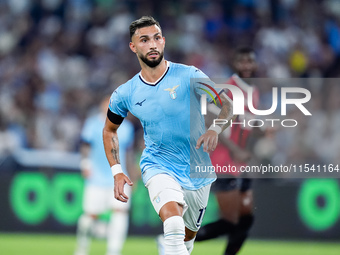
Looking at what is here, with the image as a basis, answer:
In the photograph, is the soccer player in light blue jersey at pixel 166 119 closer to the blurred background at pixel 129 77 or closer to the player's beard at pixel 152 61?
the player's beard at pixel 152 61

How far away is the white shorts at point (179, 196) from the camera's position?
19.1ft

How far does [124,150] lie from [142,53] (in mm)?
4438

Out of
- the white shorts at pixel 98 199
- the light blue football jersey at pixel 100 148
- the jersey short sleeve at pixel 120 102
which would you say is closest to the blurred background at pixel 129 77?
the light blue football jersey at pixel 100 148

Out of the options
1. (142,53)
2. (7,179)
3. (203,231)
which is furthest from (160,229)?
(142,53)

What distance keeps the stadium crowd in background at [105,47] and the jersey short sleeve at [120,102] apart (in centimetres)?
748

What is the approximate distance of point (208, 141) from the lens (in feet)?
18.2

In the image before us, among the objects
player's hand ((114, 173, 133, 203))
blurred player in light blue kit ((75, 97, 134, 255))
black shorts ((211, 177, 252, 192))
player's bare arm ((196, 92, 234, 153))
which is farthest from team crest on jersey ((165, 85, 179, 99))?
blurred player in light blue kit ((75, 97, 134, 255))

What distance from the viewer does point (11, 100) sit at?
1458 cm

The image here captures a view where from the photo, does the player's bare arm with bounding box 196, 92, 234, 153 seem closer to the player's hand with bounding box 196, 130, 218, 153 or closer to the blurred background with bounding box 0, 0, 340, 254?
the player's hand with bounding box 196, 130, 218, 153

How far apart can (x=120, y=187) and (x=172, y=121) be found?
71 centimetres

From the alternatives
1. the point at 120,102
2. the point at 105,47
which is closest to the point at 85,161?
the point at 120,102

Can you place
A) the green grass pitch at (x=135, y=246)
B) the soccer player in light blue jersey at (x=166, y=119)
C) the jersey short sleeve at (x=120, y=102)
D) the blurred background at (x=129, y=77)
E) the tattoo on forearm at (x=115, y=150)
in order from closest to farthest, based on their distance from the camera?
the soccer player in light blue jersey at (x=166, y=119) < the jersey short sleeve at (x=120, y=102) < the tattoo on forearm at (x=115, y=150) < the green grass pitch at (x=135, y=246) < the blurred background at (x=129, y=77)

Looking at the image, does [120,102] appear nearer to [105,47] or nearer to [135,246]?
[135,246]

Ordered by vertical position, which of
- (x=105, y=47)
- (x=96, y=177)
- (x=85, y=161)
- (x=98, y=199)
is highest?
(x=105, y=47)
